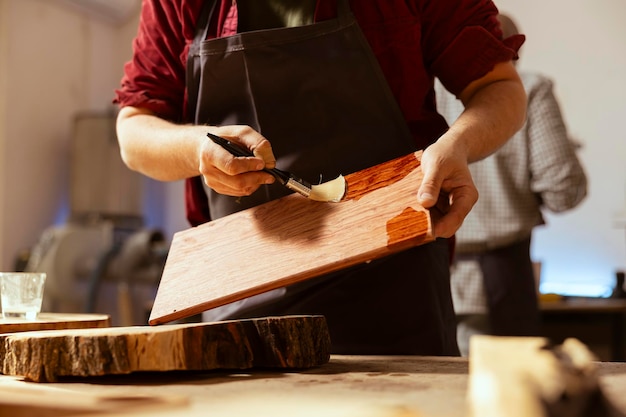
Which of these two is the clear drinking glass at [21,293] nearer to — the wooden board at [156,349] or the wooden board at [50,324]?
the wooden board at [50,324]

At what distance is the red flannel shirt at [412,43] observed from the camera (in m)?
1.32

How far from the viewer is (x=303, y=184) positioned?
1124 millimetres

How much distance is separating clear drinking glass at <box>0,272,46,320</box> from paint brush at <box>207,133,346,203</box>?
1.34 feet

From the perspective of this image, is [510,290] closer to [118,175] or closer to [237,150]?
[237,150]

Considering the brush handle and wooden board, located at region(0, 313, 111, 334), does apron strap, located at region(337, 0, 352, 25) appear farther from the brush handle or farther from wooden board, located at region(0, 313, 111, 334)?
wooden board, located at region(0, 313, 111, 334)

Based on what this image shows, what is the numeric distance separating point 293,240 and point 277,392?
1.10 feet

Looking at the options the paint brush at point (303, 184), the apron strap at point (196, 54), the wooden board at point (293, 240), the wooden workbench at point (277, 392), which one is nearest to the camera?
the wooden workbench at point (277, 392)

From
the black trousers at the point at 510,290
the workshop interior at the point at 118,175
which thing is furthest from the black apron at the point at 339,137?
the workshop interior at the point at 118,175

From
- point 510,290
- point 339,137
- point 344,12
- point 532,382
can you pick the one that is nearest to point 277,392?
point 532,382

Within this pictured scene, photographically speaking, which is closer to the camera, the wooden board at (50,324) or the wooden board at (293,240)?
the wooden board at (293,240)

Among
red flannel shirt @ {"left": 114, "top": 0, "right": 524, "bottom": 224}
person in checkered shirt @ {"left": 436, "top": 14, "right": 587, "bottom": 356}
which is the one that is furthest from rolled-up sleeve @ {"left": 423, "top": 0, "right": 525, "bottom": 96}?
person in checkered shirt @ {"left": 436, "top": 14, "right": 587, "bottom": 356}

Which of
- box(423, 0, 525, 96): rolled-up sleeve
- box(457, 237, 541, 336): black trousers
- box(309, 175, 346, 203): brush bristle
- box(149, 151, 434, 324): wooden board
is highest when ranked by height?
box(423, 0, 525, 96): rolled-up sleeve

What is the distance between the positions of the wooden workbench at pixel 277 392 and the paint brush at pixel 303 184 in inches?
9.5

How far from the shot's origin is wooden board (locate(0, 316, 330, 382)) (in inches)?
34.8
